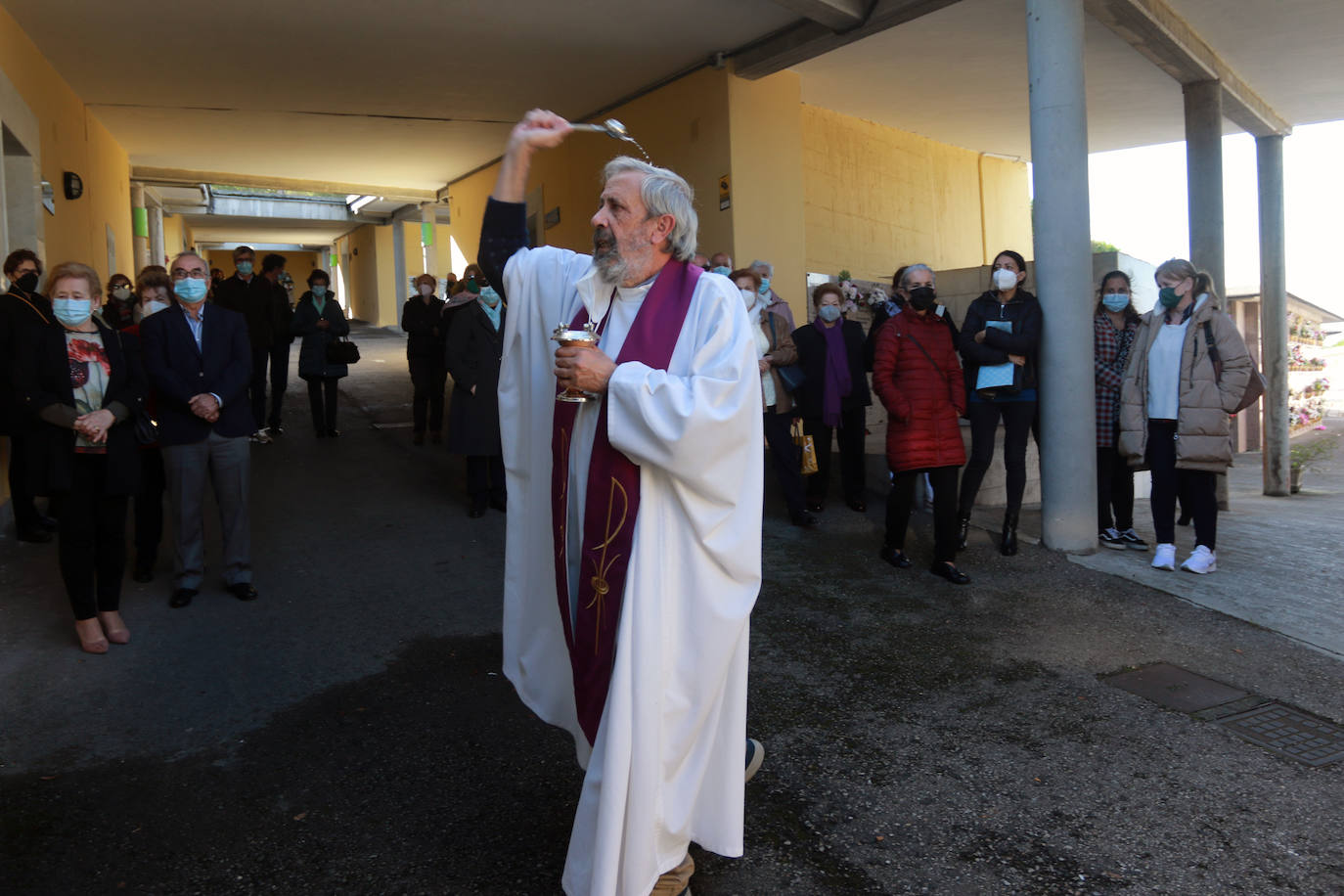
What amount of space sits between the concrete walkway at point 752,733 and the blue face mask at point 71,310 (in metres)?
1.57

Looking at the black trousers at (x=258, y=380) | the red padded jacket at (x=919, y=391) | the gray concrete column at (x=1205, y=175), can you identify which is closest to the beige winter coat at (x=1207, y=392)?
the red padded jacket at (x=919, y=391)

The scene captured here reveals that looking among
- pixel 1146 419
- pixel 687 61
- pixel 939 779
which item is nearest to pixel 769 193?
pixel 687 61

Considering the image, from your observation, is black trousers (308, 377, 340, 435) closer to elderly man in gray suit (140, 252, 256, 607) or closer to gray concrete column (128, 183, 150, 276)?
elderly man in gray suit (140, 252, 256, 607)

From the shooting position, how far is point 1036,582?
6.12 metres

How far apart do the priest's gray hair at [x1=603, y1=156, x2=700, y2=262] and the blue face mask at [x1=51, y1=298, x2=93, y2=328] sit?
10.6 ft

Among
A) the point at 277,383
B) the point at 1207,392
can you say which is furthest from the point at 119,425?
the point at 277,383

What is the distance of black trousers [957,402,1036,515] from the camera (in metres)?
6.75

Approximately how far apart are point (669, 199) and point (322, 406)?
8.78 metres

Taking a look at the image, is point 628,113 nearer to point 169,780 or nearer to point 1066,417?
point 1066,417

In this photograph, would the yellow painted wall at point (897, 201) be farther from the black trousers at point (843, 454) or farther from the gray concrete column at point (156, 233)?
the gray concrete column at point (156, 233)

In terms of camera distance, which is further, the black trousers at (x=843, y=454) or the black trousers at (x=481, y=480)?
the black trousers at (x=843, y=454)

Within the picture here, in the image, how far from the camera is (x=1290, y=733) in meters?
3.90

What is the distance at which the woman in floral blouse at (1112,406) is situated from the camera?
7.03 metres

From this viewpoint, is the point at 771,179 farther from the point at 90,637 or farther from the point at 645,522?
the point at 645,522
